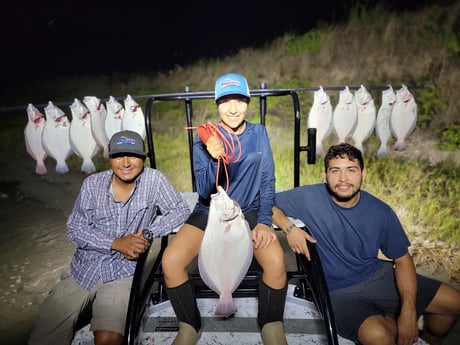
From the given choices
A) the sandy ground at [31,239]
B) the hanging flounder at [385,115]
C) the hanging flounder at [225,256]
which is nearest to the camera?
the hanging flounder at [225,256]

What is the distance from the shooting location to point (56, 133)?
151 inches

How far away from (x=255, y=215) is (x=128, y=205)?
0.89 m

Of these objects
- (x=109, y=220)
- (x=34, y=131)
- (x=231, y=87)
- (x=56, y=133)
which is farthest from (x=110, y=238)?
(x=34, y=131)

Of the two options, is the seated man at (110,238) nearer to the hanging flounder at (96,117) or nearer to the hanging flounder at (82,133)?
the hanging flounder at (96,117)

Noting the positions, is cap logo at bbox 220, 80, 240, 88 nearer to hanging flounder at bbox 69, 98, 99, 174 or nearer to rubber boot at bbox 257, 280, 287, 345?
rubber boot at bbox 257, 280, 287, 345

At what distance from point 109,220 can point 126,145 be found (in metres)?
0.54

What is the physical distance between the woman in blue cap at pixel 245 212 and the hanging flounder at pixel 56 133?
90.3 inches

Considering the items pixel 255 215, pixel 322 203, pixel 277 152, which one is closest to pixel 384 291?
pixel 322 203

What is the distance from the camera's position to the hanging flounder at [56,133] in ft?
12.4

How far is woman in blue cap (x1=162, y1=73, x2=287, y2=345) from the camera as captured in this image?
2016 mm

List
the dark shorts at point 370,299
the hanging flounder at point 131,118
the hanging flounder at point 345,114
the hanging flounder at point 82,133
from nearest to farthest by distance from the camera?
the dark shorts at point 370,299 < the hanging flounder at point 131,118 < the hanging flounder at point 82,133 < the hanging flounder at point 345,114

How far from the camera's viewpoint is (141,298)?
2080 millimetres

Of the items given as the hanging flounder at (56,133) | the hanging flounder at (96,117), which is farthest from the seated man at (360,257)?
the hanging flounder at (56,133)

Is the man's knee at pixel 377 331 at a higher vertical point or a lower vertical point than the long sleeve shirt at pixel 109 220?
lower
